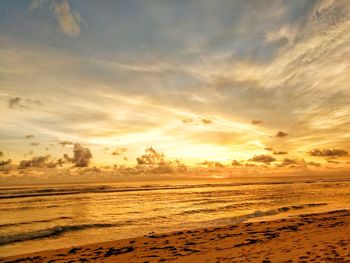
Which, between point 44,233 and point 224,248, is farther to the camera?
point 44,233

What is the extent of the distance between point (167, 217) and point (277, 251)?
19.4m

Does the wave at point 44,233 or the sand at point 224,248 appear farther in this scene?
the wave at point 44,233

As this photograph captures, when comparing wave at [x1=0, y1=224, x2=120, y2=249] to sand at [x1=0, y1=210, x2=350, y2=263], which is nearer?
sand at [x1=0, y1=210, x2=350, y2=263]

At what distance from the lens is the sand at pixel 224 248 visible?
13.3 meters

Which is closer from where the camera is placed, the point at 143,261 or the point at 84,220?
the point at 143,261

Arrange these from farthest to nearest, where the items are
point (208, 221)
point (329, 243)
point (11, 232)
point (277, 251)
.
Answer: point (208, 221)
point (11, 232)
point (329, 243)
point (277, 251)

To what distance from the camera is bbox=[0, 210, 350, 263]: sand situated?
43.8 ft

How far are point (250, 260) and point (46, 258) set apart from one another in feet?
35.4

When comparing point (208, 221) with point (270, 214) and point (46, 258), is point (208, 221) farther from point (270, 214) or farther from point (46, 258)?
point (46, 258)

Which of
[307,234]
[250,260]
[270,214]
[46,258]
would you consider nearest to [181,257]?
[250,260]

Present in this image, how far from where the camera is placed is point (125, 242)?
750 inches

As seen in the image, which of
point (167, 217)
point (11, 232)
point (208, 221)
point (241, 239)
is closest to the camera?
point (241, 239)

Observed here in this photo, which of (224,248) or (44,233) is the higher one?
(224,248)

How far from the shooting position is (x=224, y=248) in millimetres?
15836
